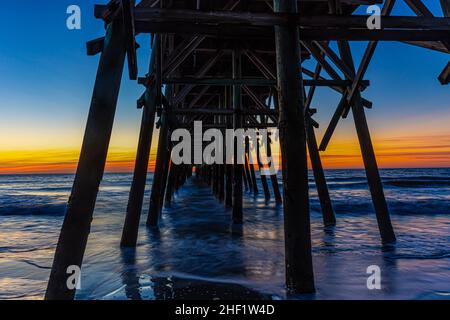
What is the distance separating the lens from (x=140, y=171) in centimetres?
399

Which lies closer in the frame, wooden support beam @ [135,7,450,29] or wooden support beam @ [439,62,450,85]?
wooden support beam @ [135,7,450,29]

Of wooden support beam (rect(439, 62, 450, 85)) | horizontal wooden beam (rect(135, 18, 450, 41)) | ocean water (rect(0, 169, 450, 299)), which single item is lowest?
ocean water (rect(0, 169, 450, 299))

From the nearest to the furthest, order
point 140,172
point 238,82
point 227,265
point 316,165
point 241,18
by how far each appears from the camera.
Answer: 1. point 241,18
2. point 227,265
3. point 140,172
4. point 238,82
5. point 316,165

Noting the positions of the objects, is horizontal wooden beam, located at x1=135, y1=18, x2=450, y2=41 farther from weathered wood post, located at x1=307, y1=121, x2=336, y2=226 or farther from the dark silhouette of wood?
weathered wood post, located at x1=307, y1=121, x2=336, y2=226

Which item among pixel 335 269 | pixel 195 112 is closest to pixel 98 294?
pixel 335 269

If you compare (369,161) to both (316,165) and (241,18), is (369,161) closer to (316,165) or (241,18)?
(316,165)

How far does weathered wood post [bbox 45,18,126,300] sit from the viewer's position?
201 cm

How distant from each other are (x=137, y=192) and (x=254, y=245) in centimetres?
189

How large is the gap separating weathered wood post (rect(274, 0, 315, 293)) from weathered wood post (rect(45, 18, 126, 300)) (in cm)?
127

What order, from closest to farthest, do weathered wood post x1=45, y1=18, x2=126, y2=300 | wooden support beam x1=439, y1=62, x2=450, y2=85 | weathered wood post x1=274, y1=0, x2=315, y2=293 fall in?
weathered wood post x1=45, y1=18, x2=126, y2=300 < weathered wood post x1=274, y1=0, x2=315, y2=293 < wooden support beam x1=439, y1=62, x2=450, y2=85

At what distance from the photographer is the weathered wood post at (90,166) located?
6.60 feet
